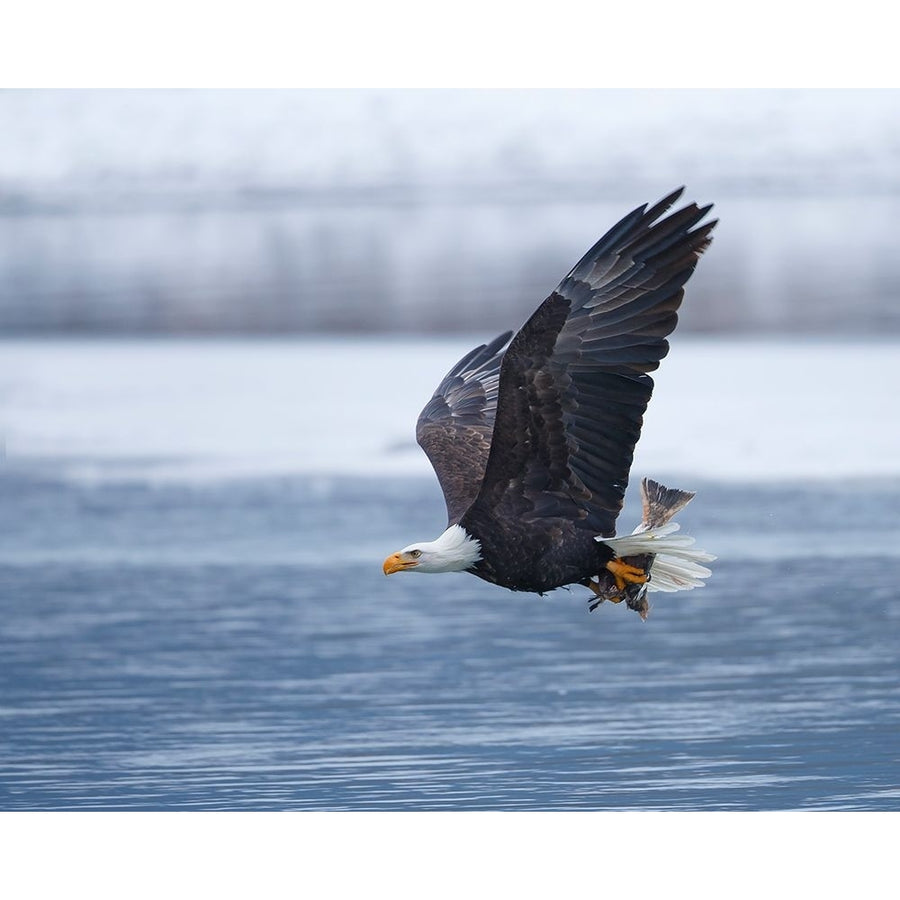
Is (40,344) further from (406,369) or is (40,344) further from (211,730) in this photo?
(211,730)

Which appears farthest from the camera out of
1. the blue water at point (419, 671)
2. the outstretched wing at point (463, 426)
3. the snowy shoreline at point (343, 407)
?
the snowy shoreline at point (343, 407)

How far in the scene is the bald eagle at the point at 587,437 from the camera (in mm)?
4176

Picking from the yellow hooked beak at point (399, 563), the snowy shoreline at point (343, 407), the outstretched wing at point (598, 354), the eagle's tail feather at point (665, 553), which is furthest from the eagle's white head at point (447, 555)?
the snowy shoreline at point (343, 407)

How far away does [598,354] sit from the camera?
4234 millimetres

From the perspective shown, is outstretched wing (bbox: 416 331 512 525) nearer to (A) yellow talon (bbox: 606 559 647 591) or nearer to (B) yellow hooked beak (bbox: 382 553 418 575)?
(B) yellow hooked beak (bbox: 382 553 418 575)

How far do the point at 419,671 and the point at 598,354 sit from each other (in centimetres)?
294

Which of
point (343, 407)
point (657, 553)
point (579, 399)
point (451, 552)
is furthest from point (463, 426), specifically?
point (343, 407)

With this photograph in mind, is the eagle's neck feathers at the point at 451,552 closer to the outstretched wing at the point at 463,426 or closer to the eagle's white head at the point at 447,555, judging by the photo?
the eagle's white head at the point at 447,555

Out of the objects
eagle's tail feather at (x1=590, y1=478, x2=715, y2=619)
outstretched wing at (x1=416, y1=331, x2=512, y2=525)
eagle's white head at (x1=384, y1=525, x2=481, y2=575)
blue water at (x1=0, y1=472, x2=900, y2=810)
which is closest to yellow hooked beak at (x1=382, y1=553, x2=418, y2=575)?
eagle's white head at (x1=384, y1=525, x2=481, y2=575)

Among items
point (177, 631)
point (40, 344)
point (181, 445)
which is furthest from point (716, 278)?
point (177, 631)

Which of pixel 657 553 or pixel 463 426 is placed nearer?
pixel 657 553

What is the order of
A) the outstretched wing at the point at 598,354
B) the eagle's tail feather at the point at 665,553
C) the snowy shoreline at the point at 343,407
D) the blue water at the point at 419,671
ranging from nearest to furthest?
the outstretched wing at the point at 598,354 → the eagle's tail feather at the point at 665,553 → the blue water at the point at 419,671 → the snowy shoreline at the point at 343,407

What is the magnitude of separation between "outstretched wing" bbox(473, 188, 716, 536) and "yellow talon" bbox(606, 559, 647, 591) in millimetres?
248

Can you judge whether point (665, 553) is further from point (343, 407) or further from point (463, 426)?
point (343, 407)
